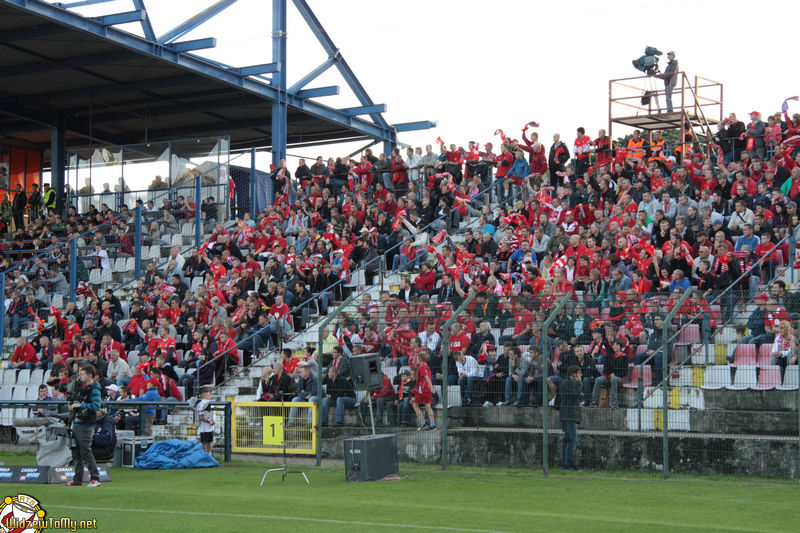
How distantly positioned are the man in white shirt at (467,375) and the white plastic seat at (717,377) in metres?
3.60

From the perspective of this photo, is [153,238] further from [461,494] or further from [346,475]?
[461,494]

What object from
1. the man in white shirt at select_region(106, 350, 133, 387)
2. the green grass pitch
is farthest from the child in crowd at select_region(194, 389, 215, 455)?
the man in white shirt at select_region(106, 350, 133, 387)

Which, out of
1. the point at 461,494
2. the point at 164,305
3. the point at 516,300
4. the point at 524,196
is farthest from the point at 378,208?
the point at 461,494

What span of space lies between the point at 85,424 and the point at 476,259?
10.4 m

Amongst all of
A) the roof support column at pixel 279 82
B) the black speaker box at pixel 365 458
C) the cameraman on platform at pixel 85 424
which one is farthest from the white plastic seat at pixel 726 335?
the roof support column at pixel 279 82

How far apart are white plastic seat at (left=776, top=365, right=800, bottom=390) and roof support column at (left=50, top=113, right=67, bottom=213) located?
27300 mm

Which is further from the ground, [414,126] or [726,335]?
[414,126]

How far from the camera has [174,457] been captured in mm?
18359

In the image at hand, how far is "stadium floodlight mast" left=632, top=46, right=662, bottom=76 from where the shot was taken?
28.6 metres

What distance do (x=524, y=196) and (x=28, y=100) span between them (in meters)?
18.8

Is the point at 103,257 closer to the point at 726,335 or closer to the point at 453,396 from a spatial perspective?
the point at 453,396

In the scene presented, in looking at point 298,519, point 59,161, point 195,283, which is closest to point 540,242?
point 195,283

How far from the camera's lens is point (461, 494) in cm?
1395

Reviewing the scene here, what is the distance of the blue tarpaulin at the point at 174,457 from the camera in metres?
18.2
